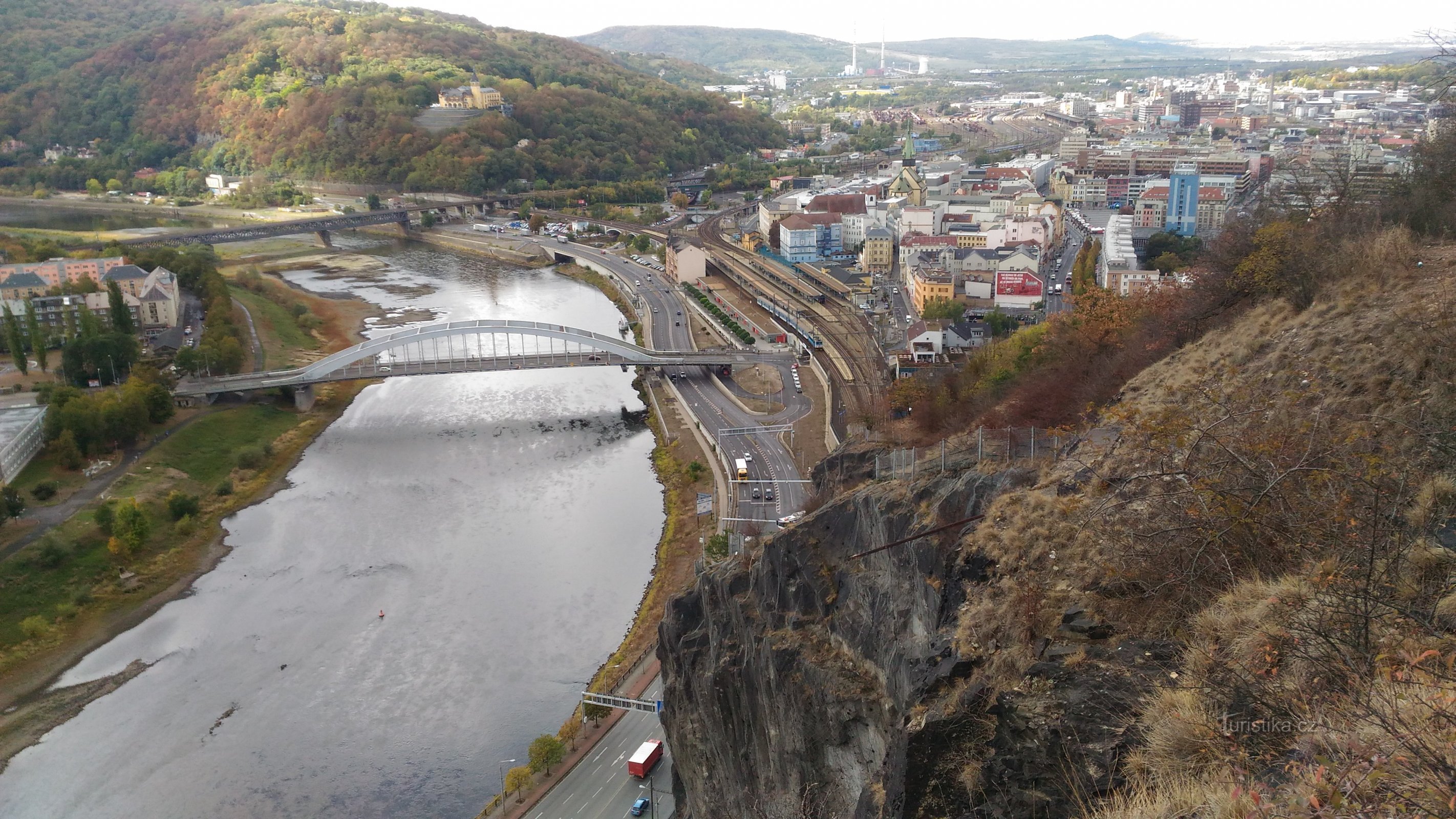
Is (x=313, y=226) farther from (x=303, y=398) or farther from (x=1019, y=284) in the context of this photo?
(x=1019, y=284)

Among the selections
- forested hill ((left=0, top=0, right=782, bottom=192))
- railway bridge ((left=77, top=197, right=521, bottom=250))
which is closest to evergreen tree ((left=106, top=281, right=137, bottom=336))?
railway bridge ((left=77, top=197, right=521, bottom=250))

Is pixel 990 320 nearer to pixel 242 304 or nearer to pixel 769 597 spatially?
pixel 769 597

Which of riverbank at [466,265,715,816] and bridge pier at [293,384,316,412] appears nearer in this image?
riverbank at [466,265,715,816]

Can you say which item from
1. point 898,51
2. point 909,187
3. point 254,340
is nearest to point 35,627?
point 254,340

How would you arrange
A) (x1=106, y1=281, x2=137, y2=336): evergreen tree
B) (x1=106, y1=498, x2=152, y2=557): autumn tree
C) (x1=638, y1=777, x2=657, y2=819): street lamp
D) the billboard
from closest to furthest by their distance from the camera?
(x1=638, y1=777, x2=657, y2=819): street lamp
(x1=106, y1=498, x2=152, y2=557): autumn tree
(x1=106, y1=281, x2=137, y2=336): evergreen tree
the billboard

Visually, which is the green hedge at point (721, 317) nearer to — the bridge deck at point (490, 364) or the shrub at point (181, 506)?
the bridge deck at point (490, 364)

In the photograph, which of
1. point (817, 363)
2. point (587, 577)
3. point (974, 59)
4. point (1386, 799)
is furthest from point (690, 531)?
point (974, 59)

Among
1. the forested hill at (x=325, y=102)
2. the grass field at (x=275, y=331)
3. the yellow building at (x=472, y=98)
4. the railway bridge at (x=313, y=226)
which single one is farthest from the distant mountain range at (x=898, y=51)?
the grass field at (x=275, y=331)

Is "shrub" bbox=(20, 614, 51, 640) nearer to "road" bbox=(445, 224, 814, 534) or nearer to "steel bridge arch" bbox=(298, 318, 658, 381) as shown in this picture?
"road" bbox=(445, 224, 814, 534)
